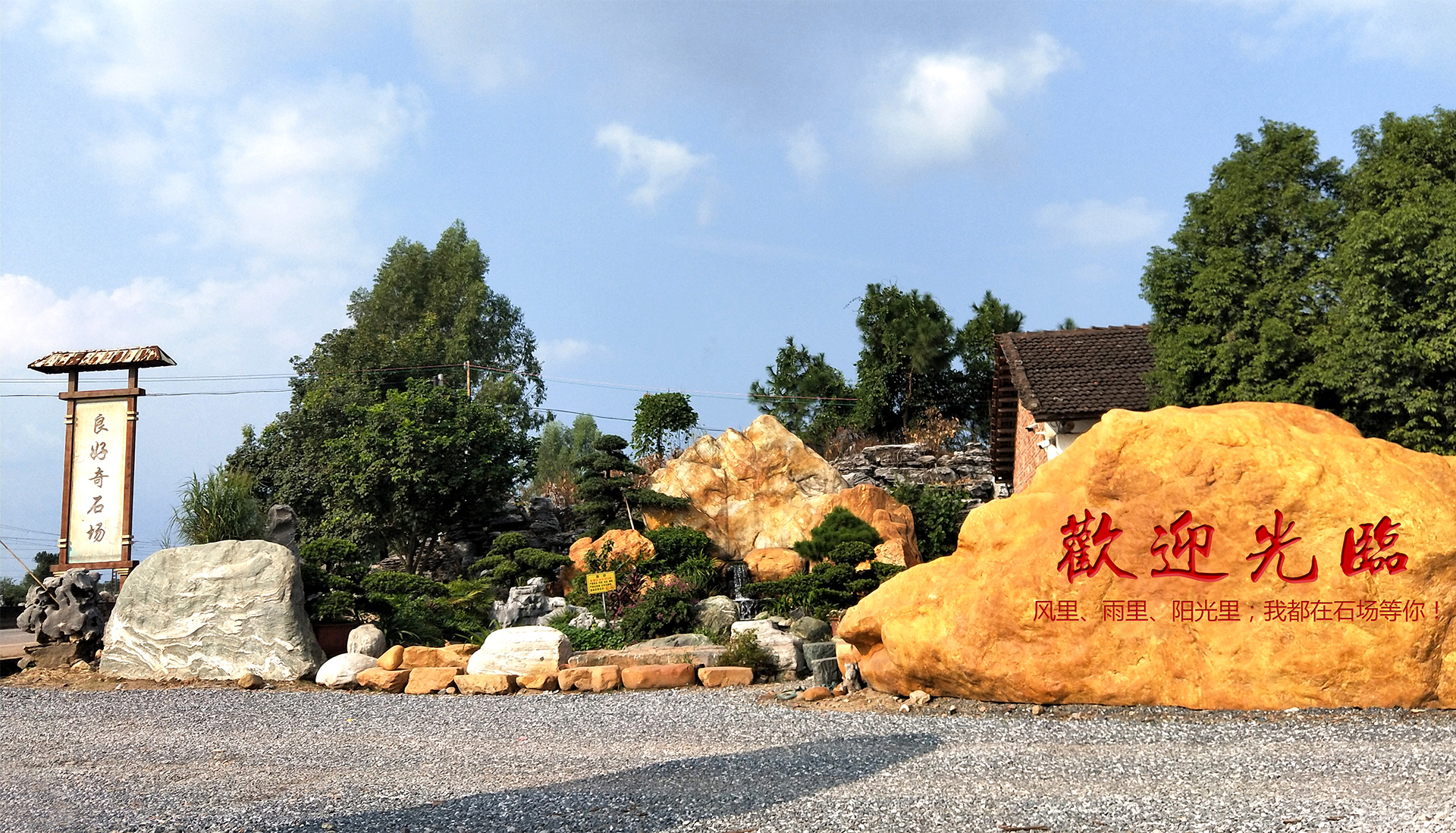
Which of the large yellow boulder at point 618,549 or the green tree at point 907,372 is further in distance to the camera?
the green tree at point 907,372

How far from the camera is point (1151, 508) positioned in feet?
27.3

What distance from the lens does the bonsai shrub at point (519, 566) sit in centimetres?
1622

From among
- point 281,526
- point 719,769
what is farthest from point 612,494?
point 719,769

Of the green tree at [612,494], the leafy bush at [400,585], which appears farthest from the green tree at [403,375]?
the leafy bush at [400,585]

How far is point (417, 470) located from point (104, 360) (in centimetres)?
695

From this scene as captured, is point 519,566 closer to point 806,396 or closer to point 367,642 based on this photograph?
point 367,642

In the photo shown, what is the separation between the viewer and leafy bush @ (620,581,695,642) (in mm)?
12906

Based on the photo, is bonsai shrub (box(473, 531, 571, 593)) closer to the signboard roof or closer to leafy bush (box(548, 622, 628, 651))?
leafy bush (box(548, 622, 628, 651))

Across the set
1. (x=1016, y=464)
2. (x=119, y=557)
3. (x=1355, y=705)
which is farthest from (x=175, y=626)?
(x=1016, y=464)

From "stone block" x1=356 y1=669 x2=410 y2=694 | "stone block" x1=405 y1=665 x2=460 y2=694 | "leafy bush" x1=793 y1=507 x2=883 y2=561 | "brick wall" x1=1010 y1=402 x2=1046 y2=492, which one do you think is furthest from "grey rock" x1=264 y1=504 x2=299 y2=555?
"brick wall" x1=1010 y1=402 x2=1046 y2=492

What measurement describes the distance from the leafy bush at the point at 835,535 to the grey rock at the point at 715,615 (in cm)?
304

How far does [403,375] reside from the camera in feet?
93.4

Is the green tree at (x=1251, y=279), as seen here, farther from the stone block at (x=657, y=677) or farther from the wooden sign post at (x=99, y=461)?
the wooden sign post at (x=99, y=461)

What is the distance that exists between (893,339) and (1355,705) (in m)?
18.8
